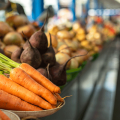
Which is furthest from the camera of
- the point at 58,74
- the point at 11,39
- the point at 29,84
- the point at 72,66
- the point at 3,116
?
the point at 72,66

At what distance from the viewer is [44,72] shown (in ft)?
4.31

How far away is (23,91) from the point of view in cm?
107

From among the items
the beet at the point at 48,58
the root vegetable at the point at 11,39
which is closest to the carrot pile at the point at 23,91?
the beet at the point at 48,58

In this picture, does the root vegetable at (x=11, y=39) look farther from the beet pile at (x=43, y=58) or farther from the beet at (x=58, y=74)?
the beet at (x=58, y=74)

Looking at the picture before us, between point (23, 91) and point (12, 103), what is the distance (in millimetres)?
104

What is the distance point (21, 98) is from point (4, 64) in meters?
0.24

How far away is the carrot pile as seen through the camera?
39.9 inches

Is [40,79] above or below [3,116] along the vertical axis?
below

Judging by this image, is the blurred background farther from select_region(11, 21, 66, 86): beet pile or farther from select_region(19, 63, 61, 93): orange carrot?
select_region(19, 63, 61, 93): orange carrot

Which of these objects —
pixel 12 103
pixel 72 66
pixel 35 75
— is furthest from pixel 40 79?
pixel 72 66

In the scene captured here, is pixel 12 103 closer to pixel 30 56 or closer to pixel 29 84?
pixel 29 84

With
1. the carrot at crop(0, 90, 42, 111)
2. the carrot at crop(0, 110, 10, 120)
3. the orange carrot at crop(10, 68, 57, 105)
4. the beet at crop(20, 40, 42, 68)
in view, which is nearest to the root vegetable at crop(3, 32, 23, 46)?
the beet at crop(20, 40, 42, 68)

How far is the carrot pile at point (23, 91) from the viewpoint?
1.01 meters

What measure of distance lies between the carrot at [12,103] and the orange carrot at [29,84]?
0.10 m
